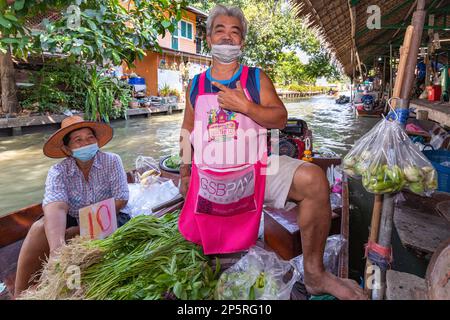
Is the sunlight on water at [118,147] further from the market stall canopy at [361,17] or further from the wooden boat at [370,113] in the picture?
the market stall canopy at [361,17]

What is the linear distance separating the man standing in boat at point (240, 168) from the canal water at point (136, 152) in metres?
1.32

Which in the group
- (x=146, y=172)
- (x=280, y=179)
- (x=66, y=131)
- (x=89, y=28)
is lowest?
(x=146, y=172)

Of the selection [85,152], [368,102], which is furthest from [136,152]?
[368,102]

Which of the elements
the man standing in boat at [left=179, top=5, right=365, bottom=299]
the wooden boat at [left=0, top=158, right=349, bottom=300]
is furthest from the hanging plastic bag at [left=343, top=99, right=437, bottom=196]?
the wooden boat at [left=0, top=158, right=349, bottom=300]

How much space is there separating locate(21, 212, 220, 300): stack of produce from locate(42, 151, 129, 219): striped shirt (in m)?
0.57

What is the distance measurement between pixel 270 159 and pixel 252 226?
0.44m

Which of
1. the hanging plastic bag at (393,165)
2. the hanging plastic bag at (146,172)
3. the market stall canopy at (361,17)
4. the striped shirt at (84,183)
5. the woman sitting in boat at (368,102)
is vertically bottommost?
the hanging plastic bag at (146,172)

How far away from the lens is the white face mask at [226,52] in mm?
1813

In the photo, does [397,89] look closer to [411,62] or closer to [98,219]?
[411,62]

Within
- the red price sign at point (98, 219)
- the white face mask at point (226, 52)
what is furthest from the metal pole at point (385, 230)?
the red price sign at point (98, 219)

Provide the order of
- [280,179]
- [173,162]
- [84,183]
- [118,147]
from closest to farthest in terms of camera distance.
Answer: [280,179], [84,183], [173,162], [118,147]

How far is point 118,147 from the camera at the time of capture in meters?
9.34

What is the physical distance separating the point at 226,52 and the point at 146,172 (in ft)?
8.84
